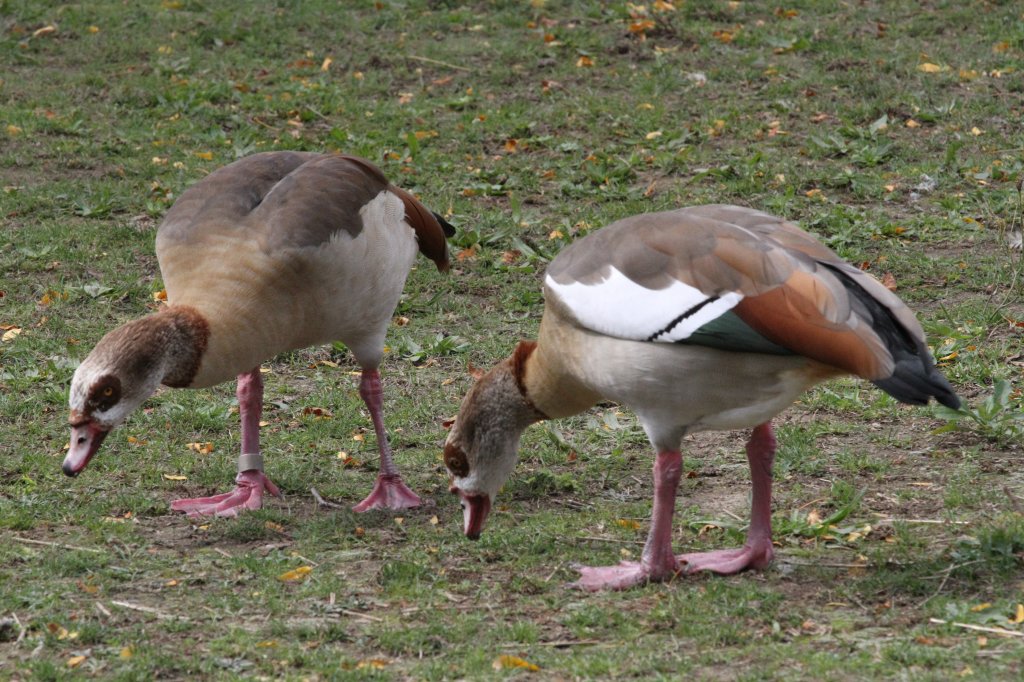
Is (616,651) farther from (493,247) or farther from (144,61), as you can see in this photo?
(144,61)

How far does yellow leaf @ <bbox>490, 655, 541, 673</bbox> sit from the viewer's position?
4.31 meters

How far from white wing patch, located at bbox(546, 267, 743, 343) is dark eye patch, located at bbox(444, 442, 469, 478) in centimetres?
88

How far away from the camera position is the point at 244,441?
20.7 feet

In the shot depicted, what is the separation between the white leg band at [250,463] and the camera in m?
6.23

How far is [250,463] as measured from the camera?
246 inches

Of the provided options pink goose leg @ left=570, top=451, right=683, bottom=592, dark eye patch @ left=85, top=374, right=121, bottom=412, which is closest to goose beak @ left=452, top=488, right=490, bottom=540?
pink goose leg @ left=570, top=451, right=683, bottom=592

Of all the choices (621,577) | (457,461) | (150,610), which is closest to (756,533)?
(621,577)

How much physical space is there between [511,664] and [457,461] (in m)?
1.32

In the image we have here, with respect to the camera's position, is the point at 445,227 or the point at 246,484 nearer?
the point at 246,484

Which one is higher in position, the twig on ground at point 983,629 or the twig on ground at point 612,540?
the twig on ground at point 983,629

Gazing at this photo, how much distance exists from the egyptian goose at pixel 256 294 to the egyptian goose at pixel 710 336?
44.7 inches

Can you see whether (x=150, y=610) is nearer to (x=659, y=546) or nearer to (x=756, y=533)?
(x=659, y=546)

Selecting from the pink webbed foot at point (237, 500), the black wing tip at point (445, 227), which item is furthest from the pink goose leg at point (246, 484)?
the black wing tip at point (445, 227)

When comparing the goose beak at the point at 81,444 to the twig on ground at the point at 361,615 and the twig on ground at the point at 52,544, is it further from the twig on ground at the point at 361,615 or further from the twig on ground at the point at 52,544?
the twig on ground at the point at 361,615
